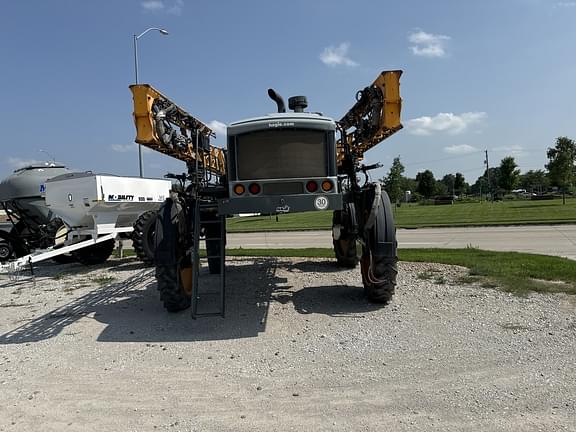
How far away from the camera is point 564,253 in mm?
13055

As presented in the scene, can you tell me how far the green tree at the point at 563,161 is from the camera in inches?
1503

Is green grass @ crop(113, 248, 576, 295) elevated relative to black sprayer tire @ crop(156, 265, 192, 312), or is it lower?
lower

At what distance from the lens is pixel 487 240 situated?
17203 mm

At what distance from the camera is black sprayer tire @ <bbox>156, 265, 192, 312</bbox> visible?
719cm

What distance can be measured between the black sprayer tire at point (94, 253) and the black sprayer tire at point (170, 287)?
24.8 feet

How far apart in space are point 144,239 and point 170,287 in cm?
537

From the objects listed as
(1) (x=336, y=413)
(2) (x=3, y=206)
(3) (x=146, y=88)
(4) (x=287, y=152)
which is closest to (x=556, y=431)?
(1) (x=336, y=413)

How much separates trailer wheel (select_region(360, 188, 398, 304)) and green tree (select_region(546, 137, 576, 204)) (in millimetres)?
37010

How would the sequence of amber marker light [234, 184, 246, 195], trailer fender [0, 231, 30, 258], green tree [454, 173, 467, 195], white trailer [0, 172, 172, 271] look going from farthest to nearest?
green tree [454, 173, 467, 195], trailer fender [0, 231, 30, 258], white trailer [0, 172, 172, 271], amber marker light [234, 184, 246, 195]

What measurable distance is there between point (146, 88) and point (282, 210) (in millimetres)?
2738

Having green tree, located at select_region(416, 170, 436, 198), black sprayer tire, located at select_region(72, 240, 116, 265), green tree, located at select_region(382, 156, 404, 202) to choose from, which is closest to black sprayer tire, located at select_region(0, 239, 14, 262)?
black sprayer tire, located at select_region(72, 240, 116, 265)

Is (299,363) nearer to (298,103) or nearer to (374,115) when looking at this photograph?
(374,115)

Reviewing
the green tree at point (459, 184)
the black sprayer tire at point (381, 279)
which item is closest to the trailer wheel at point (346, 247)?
the black sprayer tire at point (381, 279)

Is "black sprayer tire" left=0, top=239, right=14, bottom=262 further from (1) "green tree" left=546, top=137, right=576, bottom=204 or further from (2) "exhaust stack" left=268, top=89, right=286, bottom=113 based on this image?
(1) "green tree" left=546, top=137, right=576, bottom=204
